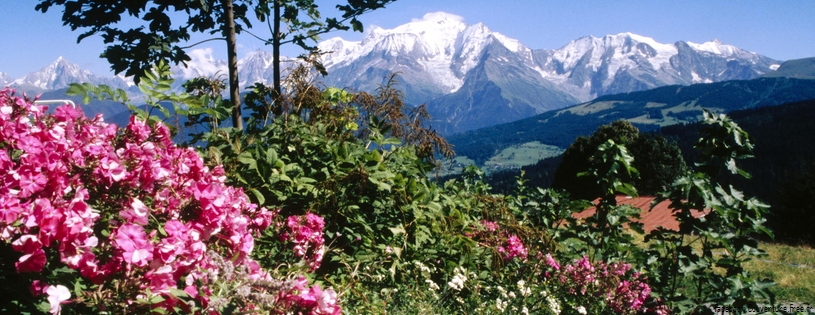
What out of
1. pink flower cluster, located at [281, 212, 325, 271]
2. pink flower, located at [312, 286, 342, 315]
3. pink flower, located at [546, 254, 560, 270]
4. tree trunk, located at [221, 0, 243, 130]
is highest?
tree trunk, located at [221, 0, 243, 130]

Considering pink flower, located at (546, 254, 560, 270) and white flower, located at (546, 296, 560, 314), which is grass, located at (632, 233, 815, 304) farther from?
white flower, located at (546, 296, 560, 314)

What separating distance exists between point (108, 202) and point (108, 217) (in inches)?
2.1

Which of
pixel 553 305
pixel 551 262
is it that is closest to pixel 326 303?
pixel 553 305

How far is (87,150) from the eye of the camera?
151 cm

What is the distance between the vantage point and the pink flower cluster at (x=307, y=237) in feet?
8.41

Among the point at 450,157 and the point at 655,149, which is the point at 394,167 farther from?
the point at 655,149

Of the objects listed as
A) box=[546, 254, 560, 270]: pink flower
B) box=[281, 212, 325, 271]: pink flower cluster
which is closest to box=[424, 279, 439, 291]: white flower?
box=[281, 212, 325, 271]: pink flower cluster

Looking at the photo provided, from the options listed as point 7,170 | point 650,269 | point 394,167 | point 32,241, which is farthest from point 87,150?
point 650,269

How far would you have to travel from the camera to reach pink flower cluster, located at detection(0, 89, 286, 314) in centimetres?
128

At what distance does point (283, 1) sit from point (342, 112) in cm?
133

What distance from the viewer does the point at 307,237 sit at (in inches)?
101

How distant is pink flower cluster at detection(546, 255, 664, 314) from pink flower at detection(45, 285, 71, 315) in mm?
3379

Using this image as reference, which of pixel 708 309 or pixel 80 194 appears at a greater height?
pixel 80 194

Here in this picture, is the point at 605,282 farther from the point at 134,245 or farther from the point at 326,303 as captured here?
the point at 134,245
